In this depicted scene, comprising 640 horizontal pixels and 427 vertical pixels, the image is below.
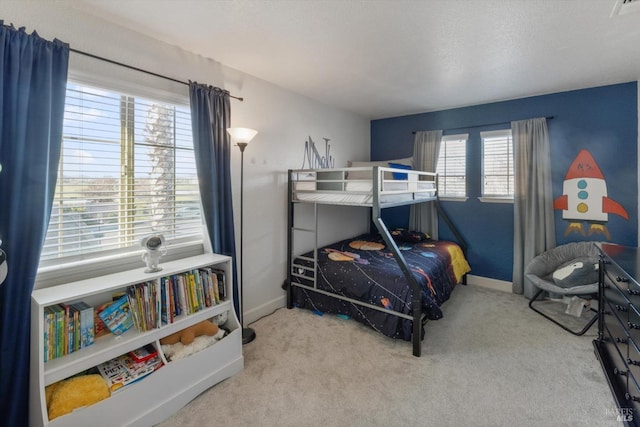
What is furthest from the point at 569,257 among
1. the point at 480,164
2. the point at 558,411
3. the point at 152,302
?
the point at 152,302

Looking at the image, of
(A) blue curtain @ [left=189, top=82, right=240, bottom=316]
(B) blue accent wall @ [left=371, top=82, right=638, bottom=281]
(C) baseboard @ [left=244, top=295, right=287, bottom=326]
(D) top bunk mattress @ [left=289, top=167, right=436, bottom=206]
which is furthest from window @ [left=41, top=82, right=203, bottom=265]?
(B) blue accent wall @ [left=371, top=82, right=638, bottom=281]

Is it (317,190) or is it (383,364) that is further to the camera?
(317,190)

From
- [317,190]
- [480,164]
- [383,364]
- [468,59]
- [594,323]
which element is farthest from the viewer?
[480,164]

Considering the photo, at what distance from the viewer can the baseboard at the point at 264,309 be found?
9.28 feet

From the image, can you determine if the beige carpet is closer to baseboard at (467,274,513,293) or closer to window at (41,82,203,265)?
baseboard at (467,274,513,293)

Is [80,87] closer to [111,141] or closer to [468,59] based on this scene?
[111,141]

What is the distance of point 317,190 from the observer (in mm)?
2965

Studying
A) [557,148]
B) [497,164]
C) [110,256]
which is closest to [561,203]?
[557,148]

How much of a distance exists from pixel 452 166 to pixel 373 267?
217 centimetres

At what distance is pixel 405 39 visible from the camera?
2.08 meters

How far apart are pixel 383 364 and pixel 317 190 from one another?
166cm

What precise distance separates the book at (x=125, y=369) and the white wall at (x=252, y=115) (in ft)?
3.69

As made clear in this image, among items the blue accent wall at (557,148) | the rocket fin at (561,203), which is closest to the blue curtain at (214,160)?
the blue accent wall at (557,148)

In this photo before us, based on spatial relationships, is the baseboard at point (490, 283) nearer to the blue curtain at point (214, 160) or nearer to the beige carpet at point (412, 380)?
the beige carpet at point (412, 380)
